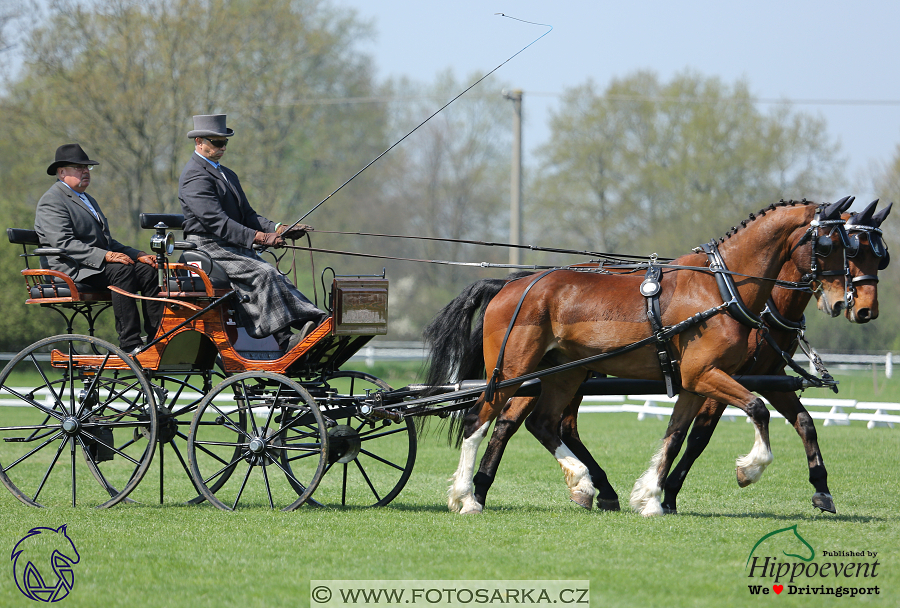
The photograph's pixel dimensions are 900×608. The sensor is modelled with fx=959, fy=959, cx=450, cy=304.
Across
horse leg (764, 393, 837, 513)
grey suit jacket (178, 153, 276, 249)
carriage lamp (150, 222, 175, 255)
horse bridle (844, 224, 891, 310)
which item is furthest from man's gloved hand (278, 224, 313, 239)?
horse leg (764, 393, 837, 513)

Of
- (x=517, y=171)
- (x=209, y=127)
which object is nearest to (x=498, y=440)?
(x=209, y=127)

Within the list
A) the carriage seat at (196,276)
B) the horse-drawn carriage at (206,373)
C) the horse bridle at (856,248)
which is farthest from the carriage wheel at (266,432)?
the horse bridle at (856,248)

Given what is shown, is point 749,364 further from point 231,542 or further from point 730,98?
point 730,98

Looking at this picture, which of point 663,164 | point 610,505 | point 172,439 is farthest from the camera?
point 663,164

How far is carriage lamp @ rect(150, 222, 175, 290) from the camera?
635cm

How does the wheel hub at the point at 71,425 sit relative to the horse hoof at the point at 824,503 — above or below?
above

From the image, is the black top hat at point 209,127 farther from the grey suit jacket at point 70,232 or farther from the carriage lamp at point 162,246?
the grey suit jacket at point 70,232

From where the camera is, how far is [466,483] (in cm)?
664

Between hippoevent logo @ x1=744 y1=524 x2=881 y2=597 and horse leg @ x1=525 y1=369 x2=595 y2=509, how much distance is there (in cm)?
164

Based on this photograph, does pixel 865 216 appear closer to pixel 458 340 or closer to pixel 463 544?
pixel 458 340

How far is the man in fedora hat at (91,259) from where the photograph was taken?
676 cm

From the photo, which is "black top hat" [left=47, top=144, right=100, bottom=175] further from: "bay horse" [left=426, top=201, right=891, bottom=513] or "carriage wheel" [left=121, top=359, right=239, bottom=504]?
"bay horse" [left=426, top=201, right=891, bottom=513]

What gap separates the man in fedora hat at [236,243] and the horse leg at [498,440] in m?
1.48

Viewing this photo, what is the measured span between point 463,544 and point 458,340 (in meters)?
2.25
